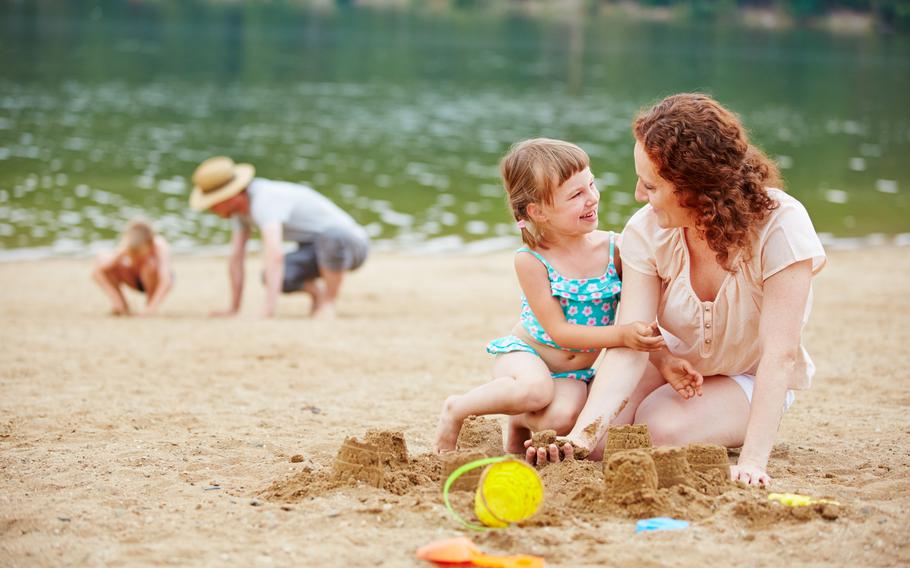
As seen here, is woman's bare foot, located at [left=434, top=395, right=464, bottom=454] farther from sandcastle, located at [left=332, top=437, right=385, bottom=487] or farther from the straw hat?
the straw hat

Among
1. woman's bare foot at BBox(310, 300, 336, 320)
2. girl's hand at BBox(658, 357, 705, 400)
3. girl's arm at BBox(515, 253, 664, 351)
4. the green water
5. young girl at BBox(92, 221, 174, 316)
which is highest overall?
girl's arm at BBox(515, 253, 664, 351)

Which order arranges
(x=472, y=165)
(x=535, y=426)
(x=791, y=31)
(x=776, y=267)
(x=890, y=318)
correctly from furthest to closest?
1. (x=791, y=31)
2. (x=472, y=165)
3. (x=890, y=318)
4. (x=535, y=426)
5. (x=776, y=267)

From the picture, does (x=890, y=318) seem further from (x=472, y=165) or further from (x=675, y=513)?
(x=472, y=165)

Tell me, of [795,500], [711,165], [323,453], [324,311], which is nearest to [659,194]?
[711,165]

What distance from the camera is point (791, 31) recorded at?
229 feet

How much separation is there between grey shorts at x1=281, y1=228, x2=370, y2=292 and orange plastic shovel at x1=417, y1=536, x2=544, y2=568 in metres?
5.95

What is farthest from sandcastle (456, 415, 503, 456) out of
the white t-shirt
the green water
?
the green water

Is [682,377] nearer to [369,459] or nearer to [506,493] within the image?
[506,493]

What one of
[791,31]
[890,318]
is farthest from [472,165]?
[791,31]

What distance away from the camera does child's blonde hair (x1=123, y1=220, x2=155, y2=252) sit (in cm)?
923

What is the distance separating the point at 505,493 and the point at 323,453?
1278mm

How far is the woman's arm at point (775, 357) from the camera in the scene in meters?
3.79

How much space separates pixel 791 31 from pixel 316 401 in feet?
231

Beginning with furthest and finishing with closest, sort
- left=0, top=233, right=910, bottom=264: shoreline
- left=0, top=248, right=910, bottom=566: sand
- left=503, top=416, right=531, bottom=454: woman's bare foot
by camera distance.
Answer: left=0, top=233, right=910, bottom=264: shoreline, left=503, top=416, right=531, bottom=454: woman's bare foot, left=0, top=248, right=910, bottom=566: sand
